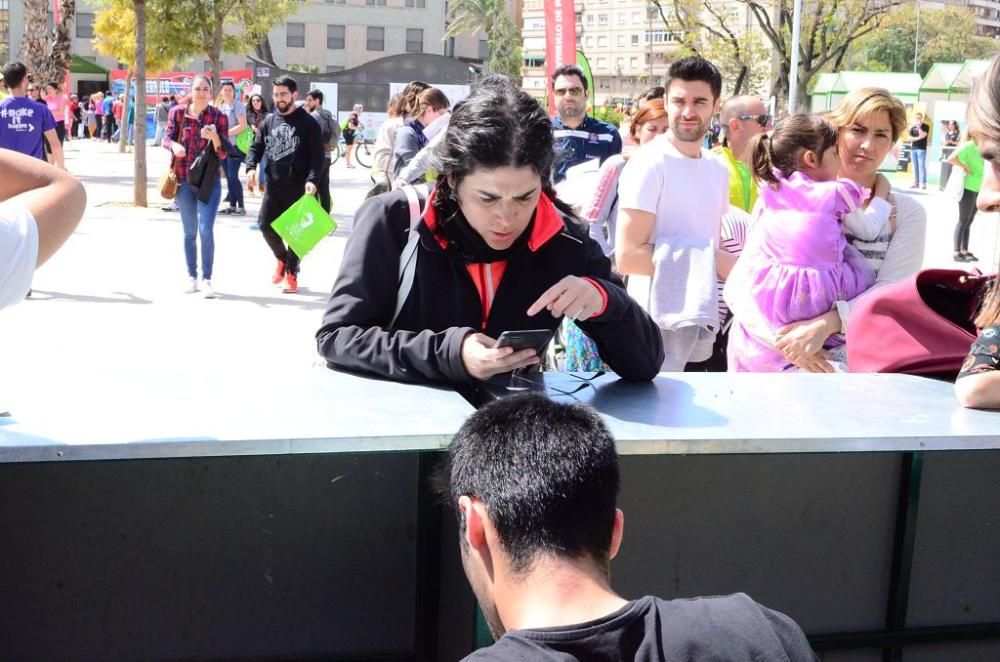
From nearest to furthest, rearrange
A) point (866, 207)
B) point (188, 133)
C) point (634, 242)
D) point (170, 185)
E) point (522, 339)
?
1. point (522, 339)
2. point (866, 207)
3. point (634, 242)
4. point (170, 185)
5. point (188, 133)

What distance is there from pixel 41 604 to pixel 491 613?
154 centimetres

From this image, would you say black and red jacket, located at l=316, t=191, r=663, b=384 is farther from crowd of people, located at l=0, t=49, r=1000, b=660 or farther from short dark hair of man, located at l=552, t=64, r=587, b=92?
short dark hair of man, located at l=552, t=64, r=587, b=92

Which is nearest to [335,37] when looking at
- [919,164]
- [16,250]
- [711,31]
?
[711,31]

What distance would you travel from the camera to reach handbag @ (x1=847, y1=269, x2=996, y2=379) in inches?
116

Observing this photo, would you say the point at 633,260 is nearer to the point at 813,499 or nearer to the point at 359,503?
the point at 813,499

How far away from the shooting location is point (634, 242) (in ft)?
15.6

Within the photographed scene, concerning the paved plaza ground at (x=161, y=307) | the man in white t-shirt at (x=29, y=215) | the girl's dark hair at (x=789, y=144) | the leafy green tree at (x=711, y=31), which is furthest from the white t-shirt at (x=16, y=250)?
the leafy green tree at (x=711, y=31)

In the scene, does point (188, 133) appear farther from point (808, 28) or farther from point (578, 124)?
point (808, 28)

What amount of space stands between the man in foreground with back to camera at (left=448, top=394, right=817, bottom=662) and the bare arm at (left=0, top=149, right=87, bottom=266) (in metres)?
0.93

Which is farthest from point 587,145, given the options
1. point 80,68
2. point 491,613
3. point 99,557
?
point 80,68

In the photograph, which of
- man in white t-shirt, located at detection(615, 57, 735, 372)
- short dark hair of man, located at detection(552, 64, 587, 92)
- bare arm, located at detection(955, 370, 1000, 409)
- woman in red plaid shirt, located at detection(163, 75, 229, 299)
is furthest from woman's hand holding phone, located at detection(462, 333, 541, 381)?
woman in red plaid shirt, located at detection(163, 75, 229, 299)

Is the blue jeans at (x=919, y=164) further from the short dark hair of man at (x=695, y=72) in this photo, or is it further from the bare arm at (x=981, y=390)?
the bare arm at (x=981, y=390)

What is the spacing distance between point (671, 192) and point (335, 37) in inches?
3072

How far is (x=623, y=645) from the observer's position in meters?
1.43
